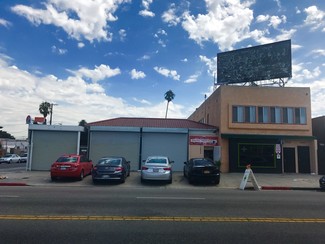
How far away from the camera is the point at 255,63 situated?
2922 centimetres

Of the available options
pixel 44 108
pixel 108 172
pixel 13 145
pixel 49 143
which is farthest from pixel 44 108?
pixel 108 172

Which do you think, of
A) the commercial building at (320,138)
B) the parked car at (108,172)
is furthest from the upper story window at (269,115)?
the parked car at (108,172)

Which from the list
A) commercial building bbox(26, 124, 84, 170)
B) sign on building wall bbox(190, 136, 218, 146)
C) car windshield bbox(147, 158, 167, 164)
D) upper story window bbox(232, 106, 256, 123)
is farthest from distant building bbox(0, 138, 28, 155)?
car windshield bbox(147, 158, 167, 164)

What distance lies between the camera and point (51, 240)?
19.5 ft

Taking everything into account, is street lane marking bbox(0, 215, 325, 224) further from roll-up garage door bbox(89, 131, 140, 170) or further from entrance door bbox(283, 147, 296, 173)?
entrance door bbox(283, 147, 296, 173)

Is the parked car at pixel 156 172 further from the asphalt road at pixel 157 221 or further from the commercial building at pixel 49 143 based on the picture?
the commercial building at pixel 49 143

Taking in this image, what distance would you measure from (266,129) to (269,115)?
1.29 metres

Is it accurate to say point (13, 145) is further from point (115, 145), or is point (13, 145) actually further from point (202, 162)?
point (202, 162)

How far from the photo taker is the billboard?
2795 centimetres

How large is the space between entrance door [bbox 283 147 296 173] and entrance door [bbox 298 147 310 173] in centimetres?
52

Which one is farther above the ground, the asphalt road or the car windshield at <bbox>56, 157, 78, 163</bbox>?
the car windshield at <bbox>56, 157, 78, 163</bbox>

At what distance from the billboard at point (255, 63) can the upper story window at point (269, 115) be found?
11.2 ft

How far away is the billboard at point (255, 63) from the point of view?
27953 mm

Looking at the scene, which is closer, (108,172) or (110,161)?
(108,172)
